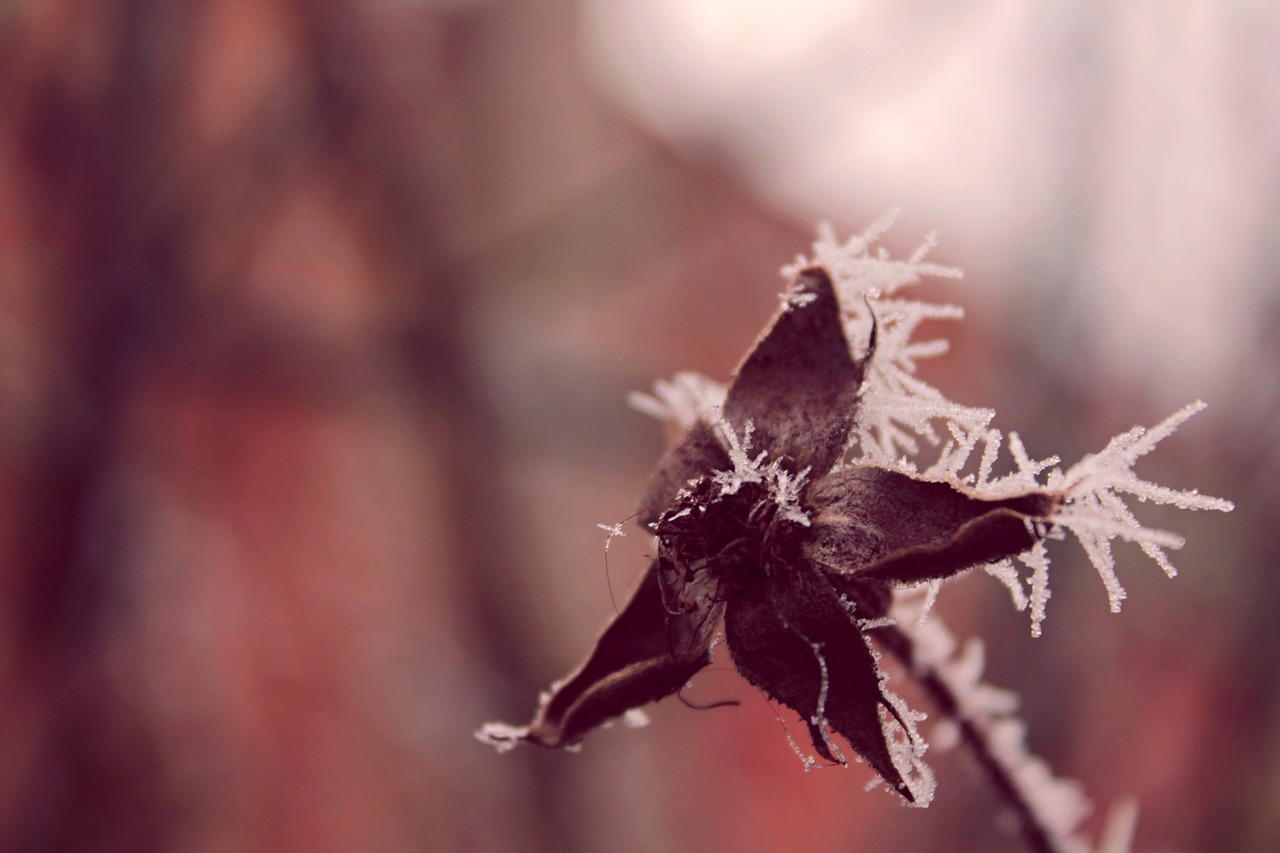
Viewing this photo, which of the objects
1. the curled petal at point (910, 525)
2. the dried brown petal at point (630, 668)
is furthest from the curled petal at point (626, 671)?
the curled petal at point (910, 525)

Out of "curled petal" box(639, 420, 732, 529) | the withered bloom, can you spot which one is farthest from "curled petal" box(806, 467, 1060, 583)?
"curled petal" box(639, 420, 732, 529)

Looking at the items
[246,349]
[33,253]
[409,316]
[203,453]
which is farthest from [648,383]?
[33,253]

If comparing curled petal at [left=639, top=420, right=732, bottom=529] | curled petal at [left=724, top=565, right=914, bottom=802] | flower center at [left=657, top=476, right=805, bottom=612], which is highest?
curled petal at [left=639, top=420, right=732, bottom=529]

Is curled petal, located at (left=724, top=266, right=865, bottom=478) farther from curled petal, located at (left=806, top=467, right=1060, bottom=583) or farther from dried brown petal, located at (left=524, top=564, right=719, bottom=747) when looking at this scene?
dried brown petal, located at (left=524, top=564, right=719, bottom=747)

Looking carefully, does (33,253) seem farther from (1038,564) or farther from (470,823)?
(1038,564)

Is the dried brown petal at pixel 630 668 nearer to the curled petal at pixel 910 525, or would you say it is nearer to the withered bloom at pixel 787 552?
the withered bloom at pixel 787 552

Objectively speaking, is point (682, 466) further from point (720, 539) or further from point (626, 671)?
point (626, 671)
